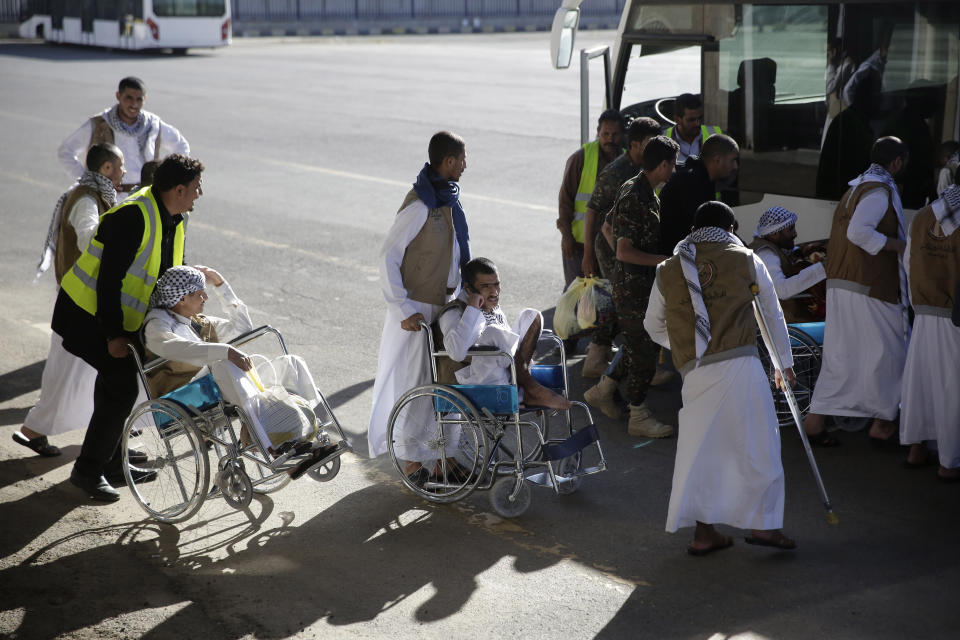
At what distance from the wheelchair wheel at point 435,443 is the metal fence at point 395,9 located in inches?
1958

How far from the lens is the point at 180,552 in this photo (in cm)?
541

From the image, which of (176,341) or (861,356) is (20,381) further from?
(861,356)

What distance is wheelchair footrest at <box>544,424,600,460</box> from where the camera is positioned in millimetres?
5578

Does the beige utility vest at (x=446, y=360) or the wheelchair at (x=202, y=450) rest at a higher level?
the beige utility vest at (x=446, y=360)

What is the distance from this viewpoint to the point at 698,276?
499 cm

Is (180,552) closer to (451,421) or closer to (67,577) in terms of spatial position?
(67,577)

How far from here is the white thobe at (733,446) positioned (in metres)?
4.98

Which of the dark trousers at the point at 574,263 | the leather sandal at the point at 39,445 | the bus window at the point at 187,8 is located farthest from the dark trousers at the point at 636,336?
the bus window at the point at 187,8

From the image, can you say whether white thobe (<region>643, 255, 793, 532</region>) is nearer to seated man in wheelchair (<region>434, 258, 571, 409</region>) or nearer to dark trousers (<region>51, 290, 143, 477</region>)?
seated man in wheelchair (<region>434, 258, 571, 409</region>)

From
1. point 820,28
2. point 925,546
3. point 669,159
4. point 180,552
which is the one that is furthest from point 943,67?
point 180,552

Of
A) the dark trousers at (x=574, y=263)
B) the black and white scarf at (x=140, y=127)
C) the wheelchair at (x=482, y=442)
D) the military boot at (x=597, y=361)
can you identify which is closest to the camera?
the wheelchair at (x=482, y=442)

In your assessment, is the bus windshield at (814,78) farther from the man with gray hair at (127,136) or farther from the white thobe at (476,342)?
the man with gray hair at (127,136)

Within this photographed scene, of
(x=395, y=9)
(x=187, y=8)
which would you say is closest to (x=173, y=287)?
(x=187, y=8)

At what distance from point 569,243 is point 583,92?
5.16ft
